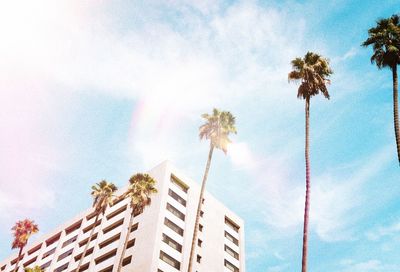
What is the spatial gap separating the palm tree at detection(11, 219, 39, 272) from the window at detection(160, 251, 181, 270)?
24.9m

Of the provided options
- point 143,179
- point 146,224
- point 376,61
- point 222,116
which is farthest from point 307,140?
point 146,224

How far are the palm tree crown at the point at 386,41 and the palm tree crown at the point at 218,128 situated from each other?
61.4 feet

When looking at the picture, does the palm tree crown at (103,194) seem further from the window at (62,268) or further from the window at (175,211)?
the window at (62,268)

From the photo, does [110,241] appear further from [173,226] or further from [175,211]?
[175,211]

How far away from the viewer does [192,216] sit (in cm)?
5819

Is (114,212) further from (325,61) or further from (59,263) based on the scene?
(325,61)

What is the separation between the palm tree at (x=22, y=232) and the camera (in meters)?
57.4

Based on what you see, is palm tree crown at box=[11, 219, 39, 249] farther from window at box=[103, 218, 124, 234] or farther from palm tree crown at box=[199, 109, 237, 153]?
palm tree crown at box=[199, 109, 237, 153]

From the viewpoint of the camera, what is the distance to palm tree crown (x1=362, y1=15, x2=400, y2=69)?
89.3 feet

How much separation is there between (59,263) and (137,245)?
82.1ft

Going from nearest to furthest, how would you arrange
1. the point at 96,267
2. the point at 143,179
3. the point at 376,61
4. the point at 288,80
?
the point at 376,61
the point at 288,80
the point at 143,179
the point at 96,267

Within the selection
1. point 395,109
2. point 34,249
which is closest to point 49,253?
point 34,249

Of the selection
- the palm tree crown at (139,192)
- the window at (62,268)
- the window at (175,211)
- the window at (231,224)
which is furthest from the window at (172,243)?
the window at (62,268)

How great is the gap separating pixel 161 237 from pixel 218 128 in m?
18.2
